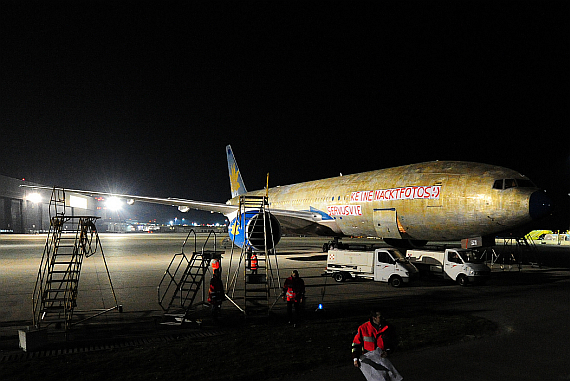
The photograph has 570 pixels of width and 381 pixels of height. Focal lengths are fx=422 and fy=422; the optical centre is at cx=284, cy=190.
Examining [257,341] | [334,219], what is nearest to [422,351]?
[257,341]

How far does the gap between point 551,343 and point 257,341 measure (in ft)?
20.5

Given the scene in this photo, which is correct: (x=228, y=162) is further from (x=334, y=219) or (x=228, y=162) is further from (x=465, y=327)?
(x=465, y=327)

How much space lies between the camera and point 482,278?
56.2 ft

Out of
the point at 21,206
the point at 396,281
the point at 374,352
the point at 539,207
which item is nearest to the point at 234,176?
the point at 396,281

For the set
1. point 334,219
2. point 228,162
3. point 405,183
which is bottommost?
point 334,219

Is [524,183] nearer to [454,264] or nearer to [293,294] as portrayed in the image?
[454,264]

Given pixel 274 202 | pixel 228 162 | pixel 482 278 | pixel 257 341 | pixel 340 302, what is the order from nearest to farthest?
pixel 257 341 → pixel 340 302 → pixel 482 278 → pixel 274 202 → pixel 228 162

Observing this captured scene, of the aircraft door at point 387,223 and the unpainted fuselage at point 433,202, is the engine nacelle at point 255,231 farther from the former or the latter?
the unpainted fuselage at point 433,202

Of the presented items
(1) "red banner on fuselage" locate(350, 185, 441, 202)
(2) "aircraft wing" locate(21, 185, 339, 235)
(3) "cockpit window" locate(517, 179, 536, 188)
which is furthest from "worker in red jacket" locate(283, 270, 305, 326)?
(2) "aircraft wing" locate(21, 185, 339, 235)

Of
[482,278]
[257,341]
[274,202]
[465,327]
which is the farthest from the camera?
[274,202]

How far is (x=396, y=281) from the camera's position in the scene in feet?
55.6

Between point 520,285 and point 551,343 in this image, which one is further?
point 520,285

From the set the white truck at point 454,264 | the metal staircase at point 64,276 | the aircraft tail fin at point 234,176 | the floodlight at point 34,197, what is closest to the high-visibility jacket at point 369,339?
the metal staircase at point 64,276

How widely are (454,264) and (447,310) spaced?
20.0ft
